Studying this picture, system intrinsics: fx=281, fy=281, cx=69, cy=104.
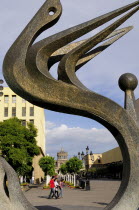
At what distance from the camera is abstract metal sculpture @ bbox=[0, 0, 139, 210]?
7598 millimetres

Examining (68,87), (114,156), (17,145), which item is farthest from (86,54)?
(114,156)

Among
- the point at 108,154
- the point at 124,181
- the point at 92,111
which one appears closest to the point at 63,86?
the point at 92,111

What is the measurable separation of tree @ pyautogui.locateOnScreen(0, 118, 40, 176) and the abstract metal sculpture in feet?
84.2

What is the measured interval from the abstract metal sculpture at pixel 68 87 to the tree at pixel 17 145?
25666 millimetres

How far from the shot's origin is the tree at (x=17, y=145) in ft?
108

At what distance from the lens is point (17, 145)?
34.9m

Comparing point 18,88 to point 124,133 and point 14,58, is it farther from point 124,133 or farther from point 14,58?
point 124,133

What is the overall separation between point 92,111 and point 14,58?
2.59 meters

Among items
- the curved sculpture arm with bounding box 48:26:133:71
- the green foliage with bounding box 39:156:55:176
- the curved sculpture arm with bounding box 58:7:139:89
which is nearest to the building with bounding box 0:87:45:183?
the green foliage with bounding box 39:156:55:176

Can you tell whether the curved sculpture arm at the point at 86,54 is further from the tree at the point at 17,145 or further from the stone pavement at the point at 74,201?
the tree at the point at 17,145

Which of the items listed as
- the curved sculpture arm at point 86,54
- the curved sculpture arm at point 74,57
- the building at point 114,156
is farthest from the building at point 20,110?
the curved sculpture arm at point 74,57

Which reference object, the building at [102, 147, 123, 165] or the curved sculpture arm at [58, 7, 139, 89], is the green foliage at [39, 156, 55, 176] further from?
the curved sculpture arm at [58, 7, 139, 89]

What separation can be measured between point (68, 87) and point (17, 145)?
93.1ft

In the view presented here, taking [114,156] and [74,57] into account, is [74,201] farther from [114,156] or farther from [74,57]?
[114,156]
